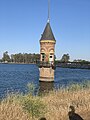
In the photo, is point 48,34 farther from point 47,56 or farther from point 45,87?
point 45,87

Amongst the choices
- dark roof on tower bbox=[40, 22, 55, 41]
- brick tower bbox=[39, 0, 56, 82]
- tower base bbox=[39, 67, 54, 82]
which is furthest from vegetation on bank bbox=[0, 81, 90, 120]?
dark roof on tower bbox=[40, 22, 55, 41]

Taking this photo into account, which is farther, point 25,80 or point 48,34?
point 25,80

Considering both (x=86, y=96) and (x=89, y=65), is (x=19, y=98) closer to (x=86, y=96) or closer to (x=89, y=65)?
(x=86, y=96)

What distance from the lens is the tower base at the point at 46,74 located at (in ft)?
157

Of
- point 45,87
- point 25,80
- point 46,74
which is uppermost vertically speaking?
point 46,74

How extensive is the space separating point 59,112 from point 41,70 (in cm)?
3755

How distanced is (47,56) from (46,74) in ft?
10.6

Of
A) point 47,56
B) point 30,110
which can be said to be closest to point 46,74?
point 47,56

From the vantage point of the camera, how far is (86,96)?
49.6ft

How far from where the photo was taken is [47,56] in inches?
1943

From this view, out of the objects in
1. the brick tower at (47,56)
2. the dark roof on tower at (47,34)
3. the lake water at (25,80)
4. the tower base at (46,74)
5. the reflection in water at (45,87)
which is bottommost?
the reflection in water at (45,87)

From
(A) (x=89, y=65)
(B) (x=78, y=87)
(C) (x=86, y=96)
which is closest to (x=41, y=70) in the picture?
(B) (x=78, y=87)

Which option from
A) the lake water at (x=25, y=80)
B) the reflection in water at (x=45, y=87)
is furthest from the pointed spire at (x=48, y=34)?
the reflection in water at (x=45, y=87)

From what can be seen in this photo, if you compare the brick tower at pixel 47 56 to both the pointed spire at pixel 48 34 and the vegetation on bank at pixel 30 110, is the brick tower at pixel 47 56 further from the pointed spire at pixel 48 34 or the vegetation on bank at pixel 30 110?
the vegetation on bank at pixel 30 110
